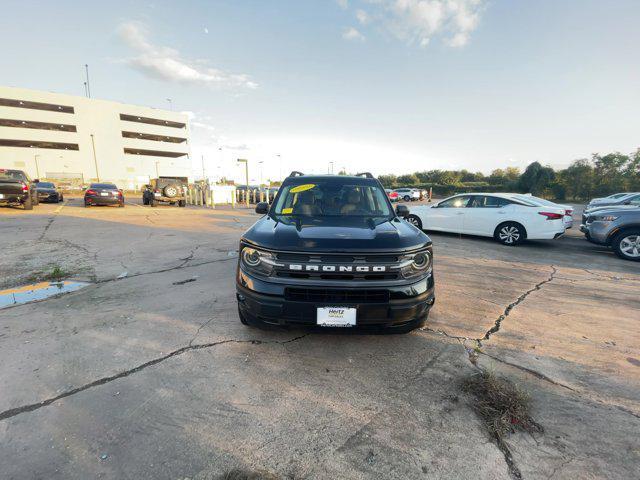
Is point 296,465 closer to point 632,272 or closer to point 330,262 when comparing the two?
point 330,262

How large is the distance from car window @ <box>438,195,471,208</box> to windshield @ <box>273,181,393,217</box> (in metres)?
6.26

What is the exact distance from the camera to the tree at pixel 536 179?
3434 cm

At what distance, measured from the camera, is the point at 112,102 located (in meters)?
55.1

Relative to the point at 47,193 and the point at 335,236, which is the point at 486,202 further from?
the point at 47,193

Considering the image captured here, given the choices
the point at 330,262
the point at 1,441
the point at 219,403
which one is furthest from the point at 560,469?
the point at 1,441

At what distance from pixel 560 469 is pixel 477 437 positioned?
43cm

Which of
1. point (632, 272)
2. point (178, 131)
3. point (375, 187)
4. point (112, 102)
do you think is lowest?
point (632, 272)

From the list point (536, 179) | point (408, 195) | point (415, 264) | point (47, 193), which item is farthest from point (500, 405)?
point (536, 179)

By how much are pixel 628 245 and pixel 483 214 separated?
3.20 metres

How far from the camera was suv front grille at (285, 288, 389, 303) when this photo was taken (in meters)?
2.48

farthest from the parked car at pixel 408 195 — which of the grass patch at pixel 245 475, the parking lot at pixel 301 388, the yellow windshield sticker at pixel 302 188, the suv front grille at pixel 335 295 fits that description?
the grass patch at pixel 245 475

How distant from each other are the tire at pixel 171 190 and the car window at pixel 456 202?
16.9 meters

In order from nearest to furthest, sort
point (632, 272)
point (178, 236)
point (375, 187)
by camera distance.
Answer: point (375, 187) → point (632, 272) → point (178, 236)

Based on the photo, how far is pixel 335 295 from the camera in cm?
250
